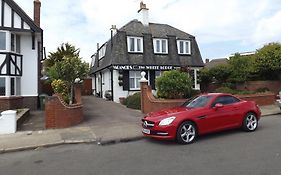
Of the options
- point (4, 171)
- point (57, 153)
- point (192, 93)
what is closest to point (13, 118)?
point (57, 153)

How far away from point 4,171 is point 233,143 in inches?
237

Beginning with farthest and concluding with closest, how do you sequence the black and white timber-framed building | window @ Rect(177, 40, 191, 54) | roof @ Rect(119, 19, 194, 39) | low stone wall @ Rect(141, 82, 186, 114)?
1. window @ Rect(177, 40, 191, 54)
2. roof @ Rect(119, 19, 194, 39)
3. the black and white timber-framed building
4. low stone wall @ Rect(141, 82, 186, 114)

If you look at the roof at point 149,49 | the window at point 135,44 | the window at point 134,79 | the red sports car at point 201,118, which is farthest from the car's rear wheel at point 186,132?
the window at point 135,44

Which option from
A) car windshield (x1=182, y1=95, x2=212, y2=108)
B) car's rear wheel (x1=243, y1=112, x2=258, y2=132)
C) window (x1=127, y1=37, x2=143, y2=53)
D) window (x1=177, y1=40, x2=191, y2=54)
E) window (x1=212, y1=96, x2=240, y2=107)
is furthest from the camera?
window (x1=177, y1=40, x2=191, y2=54)

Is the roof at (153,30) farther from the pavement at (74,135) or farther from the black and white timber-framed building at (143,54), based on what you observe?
the pavement at (74,135)

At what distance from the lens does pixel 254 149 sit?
7164 mm

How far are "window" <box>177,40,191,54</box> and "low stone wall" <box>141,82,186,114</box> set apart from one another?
10772 mm

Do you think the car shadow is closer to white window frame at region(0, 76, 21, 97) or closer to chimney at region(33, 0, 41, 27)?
white window frame at region(0, 76, 21, 97)

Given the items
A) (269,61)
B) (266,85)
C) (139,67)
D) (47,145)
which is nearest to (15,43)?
(139,67)

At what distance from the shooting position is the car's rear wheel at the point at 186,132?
8.19 meters

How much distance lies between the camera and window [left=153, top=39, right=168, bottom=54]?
24.4 m

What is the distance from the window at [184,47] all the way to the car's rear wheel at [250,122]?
15977mm

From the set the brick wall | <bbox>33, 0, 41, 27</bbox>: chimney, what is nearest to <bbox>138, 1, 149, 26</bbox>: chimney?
<bbox>33, 0, 41, 27</bbox>: chimney

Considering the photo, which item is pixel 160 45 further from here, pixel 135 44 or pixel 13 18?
pixel 13 18
